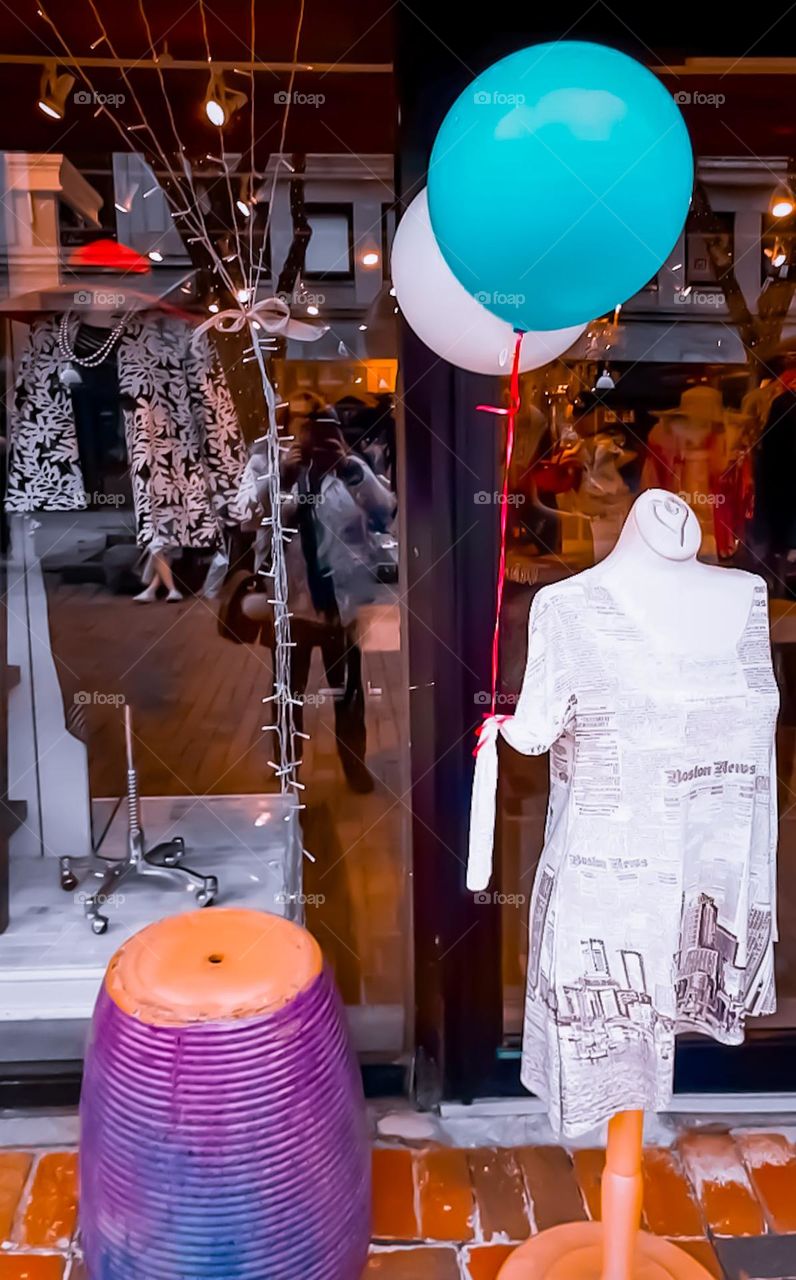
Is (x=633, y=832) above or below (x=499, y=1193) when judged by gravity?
above

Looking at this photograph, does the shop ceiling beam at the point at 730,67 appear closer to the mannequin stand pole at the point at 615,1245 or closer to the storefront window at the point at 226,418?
the storefront window at the point at 226,418

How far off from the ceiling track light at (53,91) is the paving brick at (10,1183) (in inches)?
96.2

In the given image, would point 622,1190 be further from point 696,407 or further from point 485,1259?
point 696,407

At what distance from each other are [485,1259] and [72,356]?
7.45 ft

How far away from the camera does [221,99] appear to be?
2.46 metres

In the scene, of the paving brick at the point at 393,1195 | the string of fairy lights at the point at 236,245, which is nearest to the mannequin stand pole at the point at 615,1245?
the paving brick at the point at 393,1195

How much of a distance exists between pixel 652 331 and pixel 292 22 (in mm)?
1088

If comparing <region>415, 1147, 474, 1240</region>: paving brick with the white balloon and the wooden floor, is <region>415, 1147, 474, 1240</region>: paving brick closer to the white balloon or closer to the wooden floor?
the wooden floor

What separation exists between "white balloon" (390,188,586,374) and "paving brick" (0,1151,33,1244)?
6.31 feet

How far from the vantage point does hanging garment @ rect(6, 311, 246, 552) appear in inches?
102

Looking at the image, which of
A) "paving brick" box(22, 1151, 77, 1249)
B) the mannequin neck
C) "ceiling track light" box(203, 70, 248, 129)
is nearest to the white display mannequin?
the mannequin neck

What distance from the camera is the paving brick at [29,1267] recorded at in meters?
1.94

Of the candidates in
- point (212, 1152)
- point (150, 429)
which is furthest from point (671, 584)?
point (150, 429)

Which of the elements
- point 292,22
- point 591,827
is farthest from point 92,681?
point 591,827
